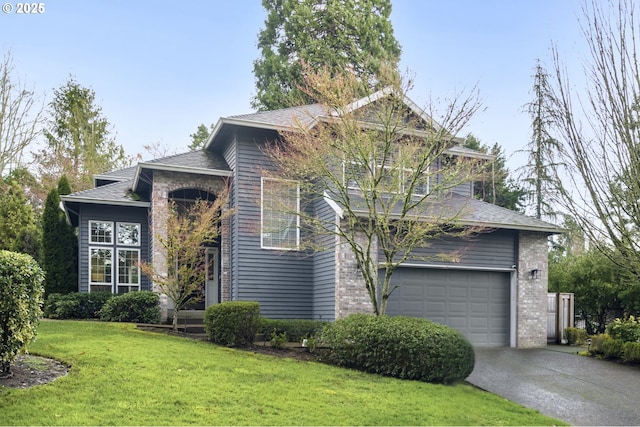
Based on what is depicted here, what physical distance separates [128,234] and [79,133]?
16.3m

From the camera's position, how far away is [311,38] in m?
30.0

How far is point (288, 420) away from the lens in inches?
261

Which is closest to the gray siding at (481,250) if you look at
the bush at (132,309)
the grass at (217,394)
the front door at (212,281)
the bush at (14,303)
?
the grass at (217,394)

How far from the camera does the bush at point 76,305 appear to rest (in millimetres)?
15086

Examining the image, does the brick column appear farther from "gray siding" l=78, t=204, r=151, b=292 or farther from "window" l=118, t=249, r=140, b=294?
"window" l=118, t=249, r=140, b=294

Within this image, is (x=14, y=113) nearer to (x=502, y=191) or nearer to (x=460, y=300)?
(x=460, y=300)

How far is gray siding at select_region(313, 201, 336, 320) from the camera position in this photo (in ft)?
45.8

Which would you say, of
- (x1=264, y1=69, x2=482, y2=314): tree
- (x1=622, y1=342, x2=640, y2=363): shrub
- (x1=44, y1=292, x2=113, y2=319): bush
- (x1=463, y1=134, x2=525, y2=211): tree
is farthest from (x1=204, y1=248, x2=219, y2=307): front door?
(x1=463, y1=134, x2=525, y2=211): tree

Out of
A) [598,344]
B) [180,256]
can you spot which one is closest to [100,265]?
[180,256]

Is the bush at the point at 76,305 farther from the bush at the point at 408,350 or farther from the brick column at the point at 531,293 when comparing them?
the brick column at the point at 531,293

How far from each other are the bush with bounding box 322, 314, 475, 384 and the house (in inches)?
131

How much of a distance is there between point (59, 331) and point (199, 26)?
33.2 feet

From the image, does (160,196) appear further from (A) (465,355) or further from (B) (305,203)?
(A) (465,355)

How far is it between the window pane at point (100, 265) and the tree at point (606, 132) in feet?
45.7
